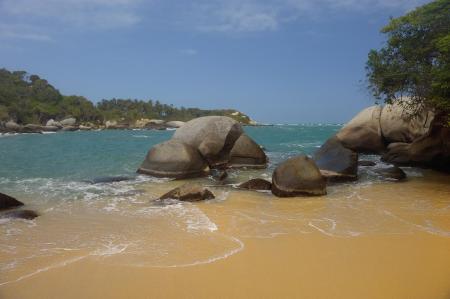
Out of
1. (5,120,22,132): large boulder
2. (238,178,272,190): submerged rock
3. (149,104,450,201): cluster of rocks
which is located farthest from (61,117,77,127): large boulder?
(238,178,272,190): submerged rock

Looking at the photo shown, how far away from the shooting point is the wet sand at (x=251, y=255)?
4.18 m

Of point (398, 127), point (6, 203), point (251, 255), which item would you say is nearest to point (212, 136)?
point (6, 203)

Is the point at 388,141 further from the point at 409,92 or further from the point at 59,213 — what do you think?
the point at 59,213

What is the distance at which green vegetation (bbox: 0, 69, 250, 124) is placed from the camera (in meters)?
70.1

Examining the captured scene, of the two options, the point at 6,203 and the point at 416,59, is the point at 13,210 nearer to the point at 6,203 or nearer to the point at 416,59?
the point at 6,203

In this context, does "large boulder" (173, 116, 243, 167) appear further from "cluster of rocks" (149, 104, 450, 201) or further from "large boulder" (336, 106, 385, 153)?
"large boulder" (336, 106, 385, 153)

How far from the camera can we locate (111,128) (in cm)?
8012

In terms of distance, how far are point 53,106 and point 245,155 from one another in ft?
246

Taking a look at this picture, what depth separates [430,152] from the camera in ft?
46.4

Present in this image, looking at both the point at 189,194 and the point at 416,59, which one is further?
the point at 416,59

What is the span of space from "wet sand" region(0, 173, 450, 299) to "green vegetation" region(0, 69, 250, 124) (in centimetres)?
6517

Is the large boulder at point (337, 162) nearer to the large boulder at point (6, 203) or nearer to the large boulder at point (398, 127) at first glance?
the large boulder at point (398, 127)

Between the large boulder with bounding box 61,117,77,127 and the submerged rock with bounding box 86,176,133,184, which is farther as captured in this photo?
the large boulder with bounding box 61,117,77,127

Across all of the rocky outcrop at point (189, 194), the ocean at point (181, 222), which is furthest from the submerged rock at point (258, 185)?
the rocky outcrop at point (189, 194)
